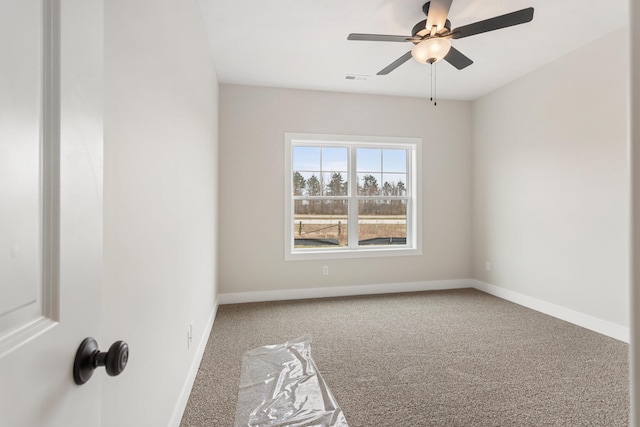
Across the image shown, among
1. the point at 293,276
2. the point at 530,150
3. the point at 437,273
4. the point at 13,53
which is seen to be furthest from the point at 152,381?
the point at 530,150

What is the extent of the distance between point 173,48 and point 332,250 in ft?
9.65

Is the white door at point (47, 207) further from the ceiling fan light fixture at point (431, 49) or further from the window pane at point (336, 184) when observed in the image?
the window pane at point (336, 184)

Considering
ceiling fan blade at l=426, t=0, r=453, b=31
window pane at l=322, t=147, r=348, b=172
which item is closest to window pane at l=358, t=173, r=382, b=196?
window pane at l=322, t=147, r=348, b=172

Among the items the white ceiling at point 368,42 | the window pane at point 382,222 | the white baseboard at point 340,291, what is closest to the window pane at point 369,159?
the window pane at point 382,222

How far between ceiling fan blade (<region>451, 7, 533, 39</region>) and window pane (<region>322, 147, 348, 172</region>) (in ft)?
6.85

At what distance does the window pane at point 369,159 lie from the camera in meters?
4.12

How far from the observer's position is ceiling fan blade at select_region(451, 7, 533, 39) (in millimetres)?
1868

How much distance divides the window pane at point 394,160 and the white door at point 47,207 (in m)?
3.91

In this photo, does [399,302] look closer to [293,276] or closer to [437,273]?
[437,273]

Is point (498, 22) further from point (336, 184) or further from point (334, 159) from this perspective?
point (336, 184)

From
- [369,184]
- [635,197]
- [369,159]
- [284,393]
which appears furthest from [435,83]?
[284,393]

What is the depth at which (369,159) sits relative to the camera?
13.6 ft

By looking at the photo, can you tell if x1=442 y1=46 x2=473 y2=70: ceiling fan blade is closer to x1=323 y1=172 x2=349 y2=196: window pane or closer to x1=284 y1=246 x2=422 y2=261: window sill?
x1=323 y1=172 x2=349 y2=196: window pane

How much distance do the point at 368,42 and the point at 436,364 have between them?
111 inches
